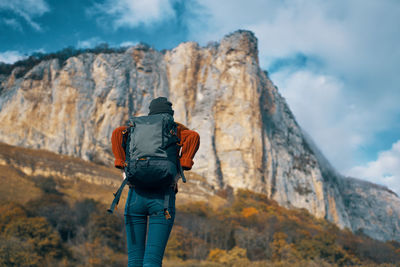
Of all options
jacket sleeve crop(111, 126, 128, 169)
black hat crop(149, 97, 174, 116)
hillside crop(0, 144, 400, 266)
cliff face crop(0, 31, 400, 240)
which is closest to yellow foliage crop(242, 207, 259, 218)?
hillside crop(0, 144, 400, 266)

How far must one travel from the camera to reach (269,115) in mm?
77562

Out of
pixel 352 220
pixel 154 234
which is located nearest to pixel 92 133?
pixel 352 220

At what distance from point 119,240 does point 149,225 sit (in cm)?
3001

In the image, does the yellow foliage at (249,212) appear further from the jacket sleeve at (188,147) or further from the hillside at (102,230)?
the jacket sleeve at (188,147)

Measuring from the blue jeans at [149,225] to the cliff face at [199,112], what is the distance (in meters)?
61.8

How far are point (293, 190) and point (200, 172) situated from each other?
709 inches

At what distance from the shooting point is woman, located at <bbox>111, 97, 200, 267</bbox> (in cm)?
259

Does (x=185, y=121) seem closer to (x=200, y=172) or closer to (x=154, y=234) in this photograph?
(x=200, y=172)

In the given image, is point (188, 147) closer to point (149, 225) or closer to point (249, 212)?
point (149, 225)

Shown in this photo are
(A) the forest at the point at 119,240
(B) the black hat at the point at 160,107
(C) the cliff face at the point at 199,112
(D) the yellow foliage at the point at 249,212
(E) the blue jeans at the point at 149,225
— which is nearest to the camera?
(E) the blue jeans at the point at 149,225

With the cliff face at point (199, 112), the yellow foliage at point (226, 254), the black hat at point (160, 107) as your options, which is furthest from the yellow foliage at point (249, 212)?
the black hat at point (160, 107)

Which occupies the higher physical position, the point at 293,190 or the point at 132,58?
the point at 132,58

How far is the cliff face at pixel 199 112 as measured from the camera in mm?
64750

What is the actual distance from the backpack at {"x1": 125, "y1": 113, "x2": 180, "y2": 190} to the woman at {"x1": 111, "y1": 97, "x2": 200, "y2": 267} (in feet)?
0.18
